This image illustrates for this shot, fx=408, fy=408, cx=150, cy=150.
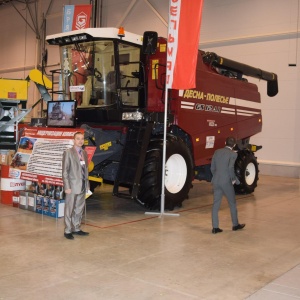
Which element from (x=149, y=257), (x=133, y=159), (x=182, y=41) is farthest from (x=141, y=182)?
(x=182, y=41)

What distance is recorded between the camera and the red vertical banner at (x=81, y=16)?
12859mm

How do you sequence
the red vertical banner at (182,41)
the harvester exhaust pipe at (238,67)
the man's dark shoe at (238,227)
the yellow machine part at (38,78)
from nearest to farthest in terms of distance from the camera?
1. the man's dark shoe at (238,227)
2. the red vertical banner at (182,41)
3. the yellow machine part at (38,78)
4. the harvester exhaust pipe at (238,67)

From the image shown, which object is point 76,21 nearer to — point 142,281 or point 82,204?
point 82,204

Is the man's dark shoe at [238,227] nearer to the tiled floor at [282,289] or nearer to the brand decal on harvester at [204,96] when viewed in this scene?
the tiled floor at [282,289]

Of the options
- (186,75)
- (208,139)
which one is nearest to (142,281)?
(186,75)

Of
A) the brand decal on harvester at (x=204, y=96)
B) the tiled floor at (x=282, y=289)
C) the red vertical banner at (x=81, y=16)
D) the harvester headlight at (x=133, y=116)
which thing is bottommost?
the tiled floor at (x=282, y=289)

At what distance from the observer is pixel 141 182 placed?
6938 millimetres

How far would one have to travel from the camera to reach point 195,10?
6672 mm

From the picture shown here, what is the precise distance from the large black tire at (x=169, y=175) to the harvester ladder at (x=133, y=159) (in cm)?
16

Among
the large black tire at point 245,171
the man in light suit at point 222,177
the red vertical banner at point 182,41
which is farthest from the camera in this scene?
the large black tire at point 245,171

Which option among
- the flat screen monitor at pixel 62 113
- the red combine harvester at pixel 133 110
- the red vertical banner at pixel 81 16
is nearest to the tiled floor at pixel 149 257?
the red combine harvester at pixel 133 110

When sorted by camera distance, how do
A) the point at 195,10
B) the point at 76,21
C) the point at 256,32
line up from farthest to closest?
the point at 256,32
the point at 76,21
the point at 195,10

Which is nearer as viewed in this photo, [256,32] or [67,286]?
[67,286]

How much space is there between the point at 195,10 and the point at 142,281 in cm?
454
